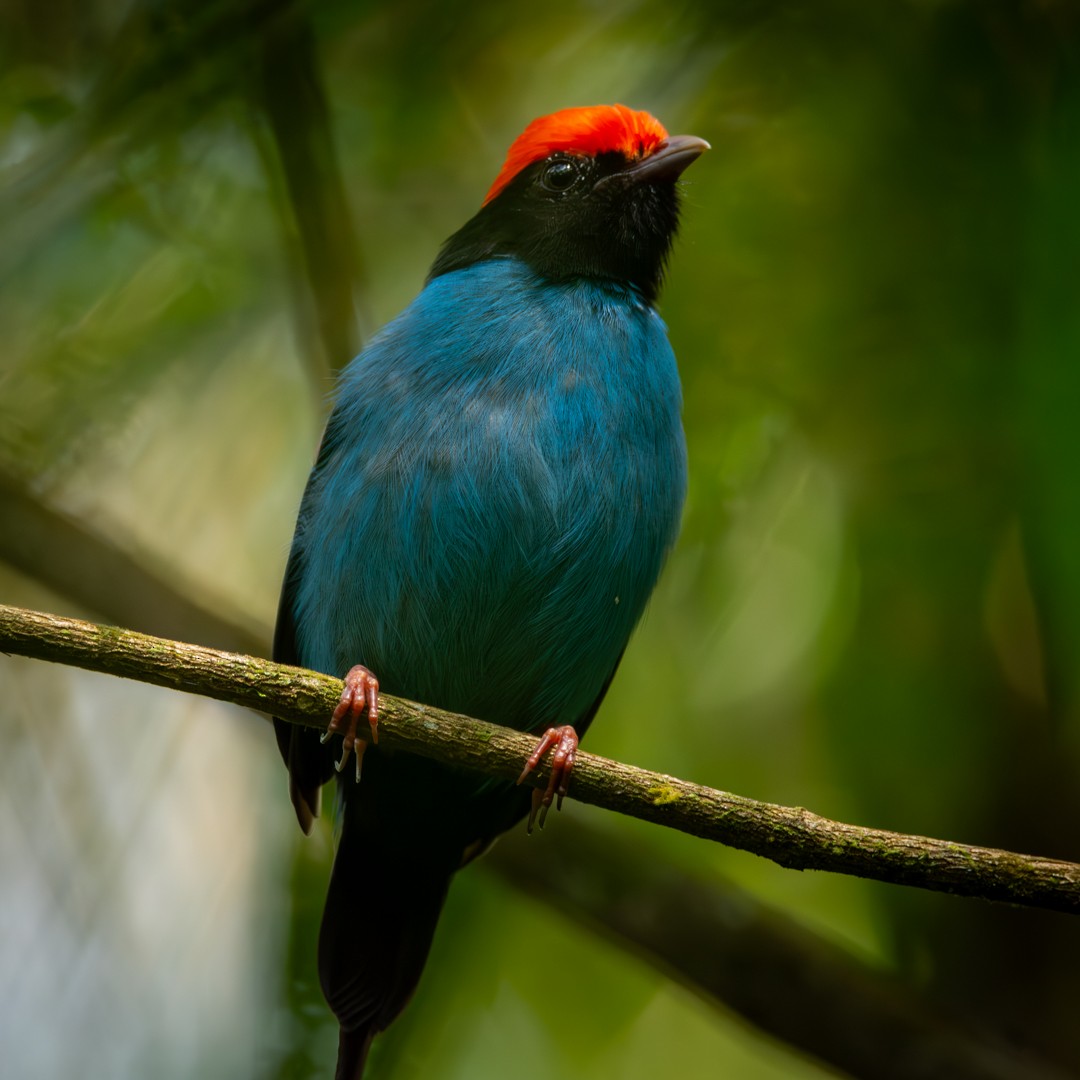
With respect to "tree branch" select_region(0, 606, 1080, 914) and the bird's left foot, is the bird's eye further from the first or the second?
"tree branch" select_region(0, 606, 1080, 914)

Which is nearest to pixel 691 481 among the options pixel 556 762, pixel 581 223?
pixel 581 223

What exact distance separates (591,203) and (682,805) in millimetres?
2229

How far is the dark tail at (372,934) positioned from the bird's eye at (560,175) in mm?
2133

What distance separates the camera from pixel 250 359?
4734mm

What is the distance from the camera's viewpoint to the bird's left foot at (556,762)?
2918mm

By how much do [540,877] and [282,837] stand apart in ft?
3.33

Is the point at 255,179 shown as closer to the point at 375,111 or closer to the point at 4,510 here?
the point at 375,111

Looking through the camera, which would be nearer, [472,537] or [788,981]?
[472,537]

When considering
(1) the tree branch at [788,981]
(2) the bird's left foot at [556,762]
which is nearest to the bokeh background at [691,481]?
(1) the tree branch at [788,981]

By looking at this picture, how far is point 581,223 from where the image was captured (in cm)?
410

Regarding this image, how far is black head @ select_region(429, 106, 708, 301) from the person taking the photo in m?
4.08

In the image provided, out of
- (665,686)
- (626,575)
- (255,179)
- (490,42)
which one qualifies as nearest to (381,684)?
(626,575)

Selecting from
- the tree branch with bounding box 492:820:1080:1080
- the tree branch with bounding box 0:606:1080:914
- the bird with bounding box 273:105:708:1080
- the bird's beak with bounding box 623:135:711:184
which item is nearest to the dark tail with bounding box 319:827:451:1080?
the bird with bounding box 273:105:708:1080

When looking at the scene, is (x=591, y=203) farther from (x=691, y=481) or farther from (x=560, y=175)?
(x=691, y=481)
